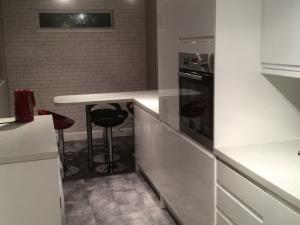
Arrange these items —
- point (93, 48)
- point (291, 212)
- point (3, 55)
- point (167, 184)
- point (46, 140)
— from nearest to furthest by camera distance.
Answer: point (291, 212) → point (46, 140) → point (167, 184) → point (3, 55) → point (93, 48)

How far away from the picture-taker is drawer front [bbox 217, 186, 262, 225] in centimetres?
167

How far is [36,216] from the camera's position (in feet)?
5.88

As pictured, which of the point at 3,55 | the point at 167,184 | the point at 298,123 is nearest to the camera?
the point at 298,123

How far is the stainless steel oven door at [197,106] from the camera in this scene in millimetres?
2018

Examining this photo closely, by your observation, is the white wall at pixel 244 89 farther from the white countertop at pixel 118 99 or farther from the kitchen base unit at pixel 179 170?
the white countertop at pixel 118 99

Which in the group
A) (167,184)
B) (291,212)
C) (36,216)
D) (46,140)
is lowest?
(167,184)

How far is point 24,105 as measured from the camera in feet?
8.14

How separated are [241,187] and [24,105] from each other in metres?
1.63

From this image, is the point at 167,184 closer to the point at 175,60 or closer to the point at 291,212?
the point at 175,60

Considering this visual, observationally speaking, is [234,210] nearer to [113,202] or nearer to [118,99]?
[113,202]

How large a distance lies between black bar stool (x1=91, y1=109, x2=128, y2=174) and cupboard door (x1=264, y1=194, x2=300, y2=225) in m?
2.71

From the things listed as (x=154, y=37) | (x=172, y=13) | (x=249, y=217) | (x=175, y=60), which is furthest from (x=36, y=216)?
(x=154, y=37)

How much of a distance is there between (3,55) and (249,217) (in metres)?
4.67

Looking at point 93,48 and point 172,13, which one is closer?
point 172,13
